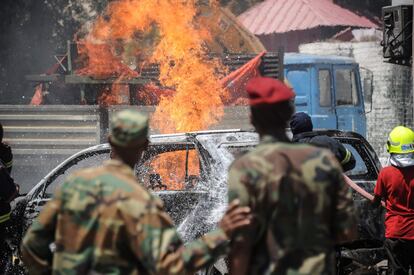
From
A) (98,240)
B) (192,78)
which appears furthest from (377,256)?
(192,78)

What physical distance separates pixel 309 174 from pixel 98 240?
90 centimetres

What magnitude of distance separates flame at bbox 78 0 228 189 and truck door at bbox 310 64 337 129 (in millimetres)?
1689

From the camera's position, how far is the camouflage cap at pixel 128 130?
10.8 feet

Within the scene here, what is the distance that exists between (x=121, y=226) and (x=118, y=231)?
24 millimetres

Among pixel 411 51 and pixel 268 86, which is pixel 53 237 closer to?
pixel 268 86

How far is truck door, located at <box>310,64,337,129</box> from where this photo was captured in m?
14.3

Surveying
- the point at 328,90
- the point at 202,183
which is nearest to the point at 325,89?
the point at 328,90

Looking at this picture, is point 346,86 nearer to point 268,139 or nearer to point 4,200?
point 4,200

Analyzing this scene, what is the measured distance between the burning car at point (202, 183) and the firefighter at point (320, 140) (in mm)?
290

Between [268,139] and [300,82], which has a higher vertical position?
[300,82]

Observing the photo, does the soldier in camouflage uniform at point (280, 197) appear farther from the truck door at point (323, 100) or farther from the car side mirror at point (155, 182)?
the truck door at point (323, 100)

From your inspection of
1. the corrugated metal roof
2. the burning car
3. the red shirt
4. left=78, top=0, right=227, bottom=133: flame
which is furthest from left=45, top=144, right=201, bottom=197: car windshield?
the corrugated metal roof

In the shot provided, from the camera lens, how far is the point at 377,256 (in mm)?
6715

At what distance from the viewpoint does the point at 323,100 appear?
14.3 m
